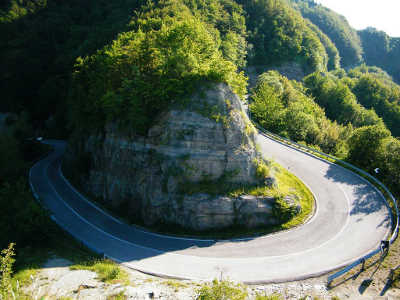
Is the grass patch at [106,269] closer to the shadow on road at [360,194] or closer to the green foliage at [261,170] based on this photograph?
the green foliage at [261,170]

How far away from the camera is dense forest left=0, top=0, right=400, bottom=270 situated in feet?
85.3

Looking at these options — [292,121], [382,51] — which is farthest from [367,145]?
[382,51]

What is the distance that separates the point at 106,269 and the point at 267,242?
13.2m

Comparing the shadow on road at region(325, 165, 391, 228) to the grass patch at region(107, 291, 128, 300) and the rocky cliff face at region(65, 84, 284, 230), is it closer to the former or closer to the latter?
the rocky cliff face at region(65, 84, 284, 230)

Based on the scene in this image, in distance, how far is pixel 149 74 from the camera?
26453 millimetres

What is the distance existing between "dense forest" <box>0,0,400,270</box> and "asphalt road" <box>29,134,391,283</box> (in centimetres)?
470

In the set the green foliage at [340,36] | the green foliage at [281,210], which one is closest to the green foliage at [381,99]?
the green foliage at [281,210]

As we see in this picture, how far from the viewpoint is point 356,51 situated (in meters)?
157

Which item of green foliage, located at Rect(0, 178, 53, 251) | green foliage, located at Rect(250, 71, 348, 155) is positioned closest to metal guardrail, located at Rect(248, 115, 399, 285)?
green foliage, located at Rect(250, 71, 348, 155)

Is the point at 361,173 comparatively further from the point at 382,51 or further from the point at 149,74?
the point at 382,51

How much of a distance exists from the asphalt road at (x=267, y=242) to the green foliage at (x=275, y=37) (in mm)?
55763

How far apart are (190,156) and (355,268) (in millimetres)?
15748

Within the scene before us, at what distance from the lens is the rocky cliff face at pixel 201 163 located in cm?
2375

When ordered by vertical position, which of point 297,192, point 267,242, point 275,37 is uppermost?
point 275,37
